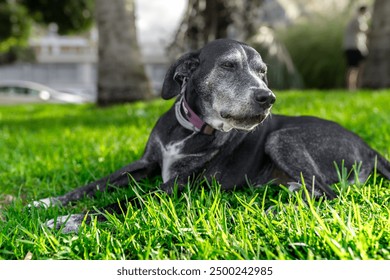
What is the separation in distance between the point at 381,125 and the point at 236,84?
3.31 meters

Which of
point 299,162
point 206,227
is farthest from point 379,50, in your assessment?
point 206,227

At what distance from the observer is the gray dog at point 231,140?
282 cm

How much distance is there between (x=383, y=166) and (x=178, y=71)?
5.71ft

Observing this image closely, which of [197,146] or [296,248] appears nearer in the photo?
[296,248]

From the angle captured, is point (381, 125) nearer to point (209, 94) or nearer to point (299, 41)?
point (209, 94)

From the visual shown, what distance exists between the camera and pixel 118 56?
10602 mm

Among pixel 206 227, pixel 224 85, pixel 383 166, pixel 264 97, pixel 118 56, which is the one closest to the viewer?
pixel 206 227

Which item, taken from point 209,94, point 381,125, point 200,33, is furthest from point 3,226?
point 200,33

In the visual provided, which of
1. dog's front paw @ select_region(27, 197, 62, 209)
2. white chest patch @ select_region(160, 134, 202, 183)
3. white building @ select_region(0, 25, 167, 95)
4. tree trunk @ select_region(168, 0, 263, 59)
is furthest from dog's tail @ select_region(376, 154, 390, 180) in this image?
white building @ select_region(0, 25, 167, 95)

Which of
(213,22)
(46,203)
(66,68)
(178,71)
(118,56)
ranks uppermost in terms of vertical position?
(178,71)

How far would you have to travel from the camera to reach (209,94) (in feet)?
9.57

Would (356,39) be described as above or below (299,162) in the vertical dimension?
below

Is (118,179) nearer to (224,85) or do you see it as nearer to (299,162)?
(224,85)

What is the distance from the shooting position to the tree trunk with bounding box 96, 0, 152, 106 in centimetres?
1043
